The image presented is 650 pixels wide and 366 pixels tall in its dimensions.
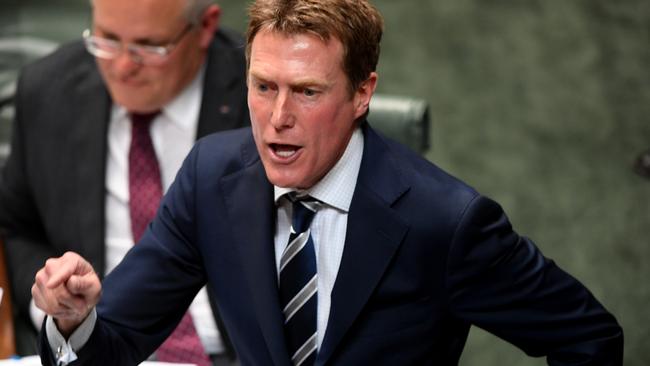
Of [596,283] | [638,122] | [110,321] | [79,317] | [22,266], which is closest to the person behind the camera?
[79,317]

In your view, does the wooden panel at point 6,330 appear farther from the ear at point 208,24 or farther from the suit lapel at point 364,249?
the suit lapel at point 364,249

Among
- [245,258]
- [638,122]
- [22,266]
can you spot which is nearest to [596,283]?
[638,122]

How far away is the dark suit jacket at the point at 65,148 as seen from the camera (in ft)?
9.26

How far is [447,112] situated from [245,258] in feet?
7.91

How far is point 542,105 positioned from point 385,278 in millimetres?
2389

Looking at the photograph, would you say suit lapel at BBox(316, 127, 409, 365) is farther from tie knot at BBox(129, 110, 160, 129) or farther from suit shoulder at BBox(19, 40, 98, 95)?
suit shoulder at BBox(19, 40, 98, 95)

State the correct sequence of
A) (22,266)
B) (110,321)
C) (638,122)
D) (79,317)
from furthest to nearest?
(638,122) < (22,266) < (110,321) < (79,317)

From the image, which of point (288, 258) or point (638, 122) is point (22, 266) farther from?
point (638, 122)

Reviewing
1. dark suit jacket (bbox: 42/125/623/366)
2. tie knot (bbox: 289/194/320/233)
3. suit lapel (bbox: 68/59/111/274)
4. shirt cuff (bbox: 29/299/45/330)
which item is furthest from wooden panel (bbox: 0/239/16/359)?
tie knot (bbox: 289/194/320/233)

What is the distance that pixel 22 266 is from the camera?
2.85 metres

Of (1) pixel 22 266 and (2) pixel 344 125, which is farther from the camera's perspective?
(1) pixel 22 266

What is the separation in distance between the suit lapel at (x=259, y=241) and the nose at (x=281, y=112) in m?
0.20

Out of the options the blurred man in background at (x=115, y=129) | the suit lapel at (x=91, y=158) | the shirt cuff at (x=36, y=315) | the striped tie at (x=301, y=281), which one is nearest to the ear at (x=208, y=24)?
the blurred man in background at (x=115, y=129)

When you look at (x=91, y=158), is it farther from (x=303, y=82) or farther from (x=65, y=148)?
(x=303, y=82)
